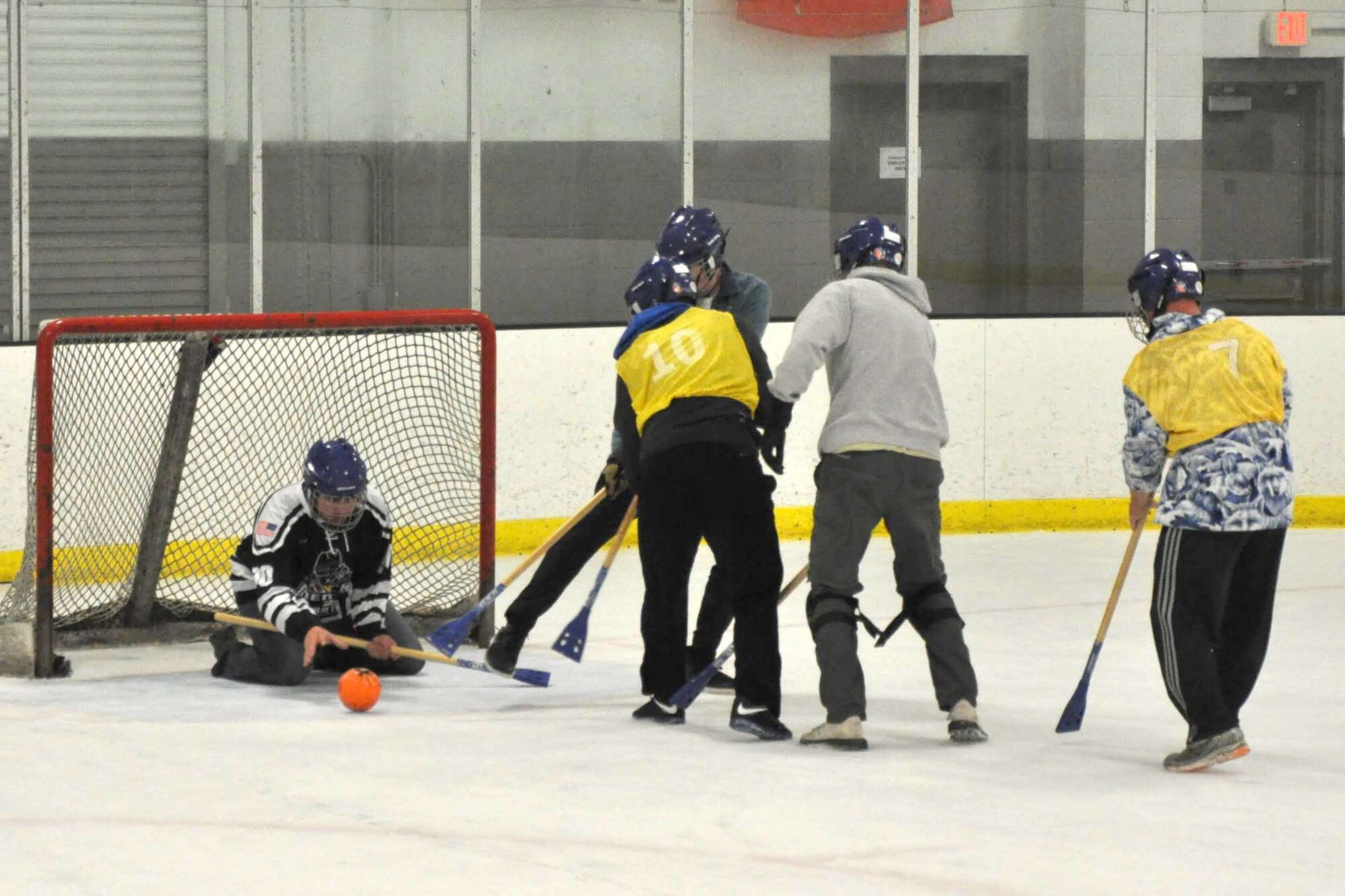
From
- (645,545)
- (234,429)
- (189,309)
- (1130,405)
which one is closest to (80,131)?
(189,309)

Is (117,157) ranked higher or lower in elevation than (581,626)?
higher

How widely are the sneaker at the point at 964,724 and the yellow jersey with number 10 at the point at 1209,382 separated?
705 millimetres

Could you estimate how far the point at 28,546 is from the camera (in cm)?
522

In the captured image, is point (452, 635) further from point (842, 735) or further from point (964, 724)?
point (964, 724)

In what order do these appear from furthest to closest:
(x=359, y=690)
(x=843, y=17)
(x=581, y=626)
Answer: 1. (x=843, y=17)
2. (x=581, y=626)
3. (x=359, y=690)

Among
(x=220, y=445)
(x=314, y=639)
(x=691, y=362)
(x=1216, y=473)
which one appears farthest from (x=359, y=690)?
(x=1216, y=473)

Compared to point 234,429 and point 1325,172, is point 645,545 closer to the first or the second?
point 234,429

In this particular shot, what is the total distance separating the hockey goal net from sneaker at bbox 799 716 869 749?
65.1 inches

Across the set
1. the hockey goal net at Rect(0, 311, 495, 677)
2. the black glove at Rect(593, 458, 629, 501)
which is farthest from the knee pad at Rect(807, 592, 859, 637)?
the hockey goal net at Rect(0, 311, 495, 677)

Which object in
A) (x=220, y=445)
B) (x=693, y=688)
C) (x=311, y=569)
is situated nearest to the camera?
(x=693, y=688)

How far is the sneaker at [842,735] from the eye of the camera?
4.28 meters

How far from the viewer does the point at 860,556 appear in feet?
14.3

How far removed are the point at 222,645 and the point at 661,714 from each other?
Answer: 1.28m

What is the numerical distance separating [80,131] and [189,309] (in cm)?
72
